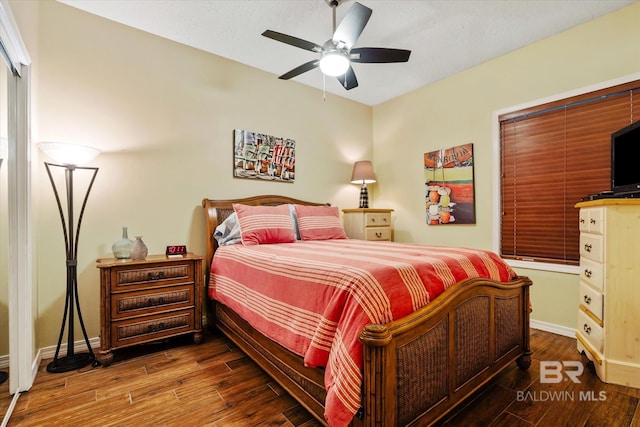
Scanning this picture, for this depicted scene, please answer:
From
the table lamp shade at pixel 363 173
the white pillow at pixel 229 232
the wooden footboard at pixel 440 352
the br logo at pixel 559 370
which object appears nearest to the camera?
the wooden footboard at pixel 440 352

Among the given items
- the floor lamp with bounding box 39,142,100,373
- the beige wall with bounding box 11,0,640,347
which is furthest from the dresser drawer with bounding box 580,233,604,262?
the floor lamp with bounding box 39,142,100,373

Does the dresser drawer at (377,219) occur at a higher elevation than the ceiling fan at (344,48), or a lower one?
lower

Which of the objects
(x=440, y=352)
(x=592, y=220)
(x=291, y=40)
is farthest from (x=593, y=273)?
(x=291, y=40)

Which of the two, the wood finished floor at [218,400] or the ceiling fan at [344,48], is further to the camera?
the ceiling fan at [344,48]

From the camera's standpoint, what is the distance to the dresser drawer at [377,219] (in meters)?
3.83

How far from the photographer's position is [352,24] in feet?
6.57

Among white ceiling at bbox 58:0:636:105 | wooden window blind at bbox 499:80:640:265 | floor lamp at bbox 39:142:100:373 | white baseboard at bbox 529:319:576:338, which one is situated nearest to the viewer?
floor lamp at bbox 39:142:100:373

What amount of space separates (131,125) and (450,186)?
3396mm

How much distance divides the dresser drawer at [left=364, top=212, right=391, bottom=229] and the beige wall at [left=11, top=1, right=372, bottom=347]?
1.10 meters

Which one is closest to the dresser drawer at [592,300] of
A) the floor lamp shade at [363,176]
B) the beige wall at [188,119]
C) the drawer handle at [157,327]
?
the beige wall at [188,119]

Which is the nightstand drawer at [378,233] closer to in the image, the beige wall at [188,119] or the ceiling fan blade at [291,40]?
the beige wall at [188,119]

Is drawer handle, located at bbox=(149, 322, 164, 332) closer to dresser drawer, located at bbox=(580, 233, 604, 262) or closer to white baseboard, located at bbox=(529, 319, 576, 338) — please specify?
dresser drawer, located at bbox=(580, 233, 604, 262)

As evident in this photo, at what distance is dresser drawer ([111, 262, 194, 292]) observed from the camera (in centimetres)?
217

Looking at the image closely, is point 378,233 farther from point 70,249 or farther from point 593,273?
point 70,249
